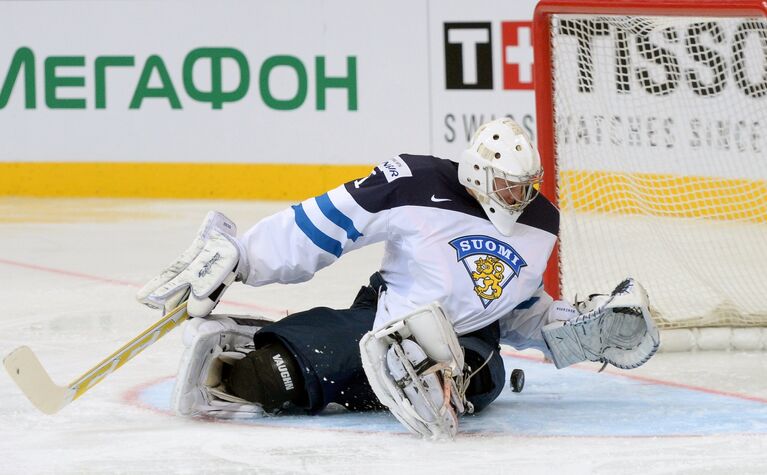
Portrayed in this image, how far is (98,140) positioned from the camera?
8555mm

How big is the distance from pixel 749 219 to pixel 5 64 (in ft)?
15.8

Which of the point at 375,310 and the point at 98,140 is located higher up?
the point at 98,140

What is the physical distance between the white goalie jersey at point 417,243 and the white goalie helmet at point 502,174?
0.04m

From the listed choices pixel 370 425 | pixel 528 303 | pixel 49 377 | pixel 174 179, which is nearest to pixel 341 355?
pixel 370 425

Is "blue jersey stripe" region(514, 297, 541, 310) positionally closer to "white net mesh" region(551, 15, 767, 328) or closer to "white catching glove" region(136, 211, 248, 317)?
"white catching glove" region(136, 211, 248, 317)

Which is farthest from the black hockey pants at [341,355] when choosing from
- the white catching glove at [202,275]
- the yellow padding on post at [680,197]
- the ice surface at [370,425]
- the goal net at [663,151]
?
the yellow padding on post at [680,197]

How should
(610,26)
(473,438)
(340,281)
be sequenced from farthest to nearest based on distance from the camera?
(340,281)
(610,26)
(473,438)

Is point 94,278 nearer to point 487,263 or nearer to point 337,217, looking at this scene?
point 337,217

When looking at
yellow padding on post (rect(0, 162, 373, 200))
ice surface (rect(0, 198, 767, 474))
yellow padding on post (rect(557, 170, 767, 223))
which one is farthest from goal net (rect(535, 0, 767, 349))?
yellow padding on post (rect(0, 162, 373, 200))

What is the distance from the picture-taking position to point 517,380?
3494 mm

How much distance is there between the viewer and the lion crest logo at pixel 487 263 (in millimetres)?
3090

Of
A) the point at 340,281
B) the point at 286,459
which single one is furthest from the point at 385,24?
the point at 286,459

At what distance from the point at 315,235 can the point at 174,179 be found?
5515 millimetres

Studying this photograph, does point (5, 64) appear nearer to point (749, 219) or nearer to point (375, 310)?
point (749, 219)
